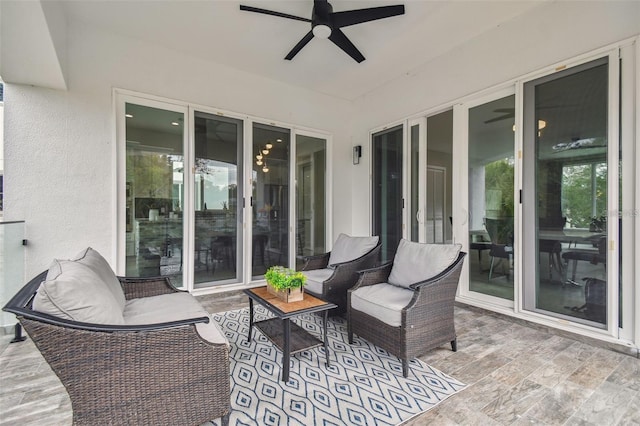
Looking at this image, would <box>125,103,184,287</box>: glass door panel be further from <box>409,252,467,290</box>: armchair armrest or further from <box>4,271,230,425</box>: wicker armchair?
<box>409,252,467,290</box>: armchair armrest

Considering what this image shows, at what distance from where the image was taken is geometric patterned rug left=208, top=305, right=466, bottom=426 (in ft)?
5.61

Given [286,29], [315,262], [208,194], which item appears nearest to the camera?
[286,29]

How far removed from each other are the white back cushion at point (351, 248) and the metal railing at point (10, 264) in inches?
125

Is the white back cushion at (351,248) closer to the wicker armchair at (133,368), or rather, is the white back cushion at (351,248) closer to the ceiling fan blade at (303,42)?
the wicker armchair at (133,368)

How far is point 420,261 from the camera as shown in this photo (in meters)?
2.62

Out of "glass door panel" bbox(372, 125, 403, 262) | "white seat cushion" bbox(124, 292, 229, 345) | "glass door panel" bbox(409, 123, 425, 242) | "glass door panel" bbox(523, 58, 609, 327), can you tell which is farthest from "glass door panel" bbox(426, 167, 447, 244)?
"white seat cushion" bbox(124, 292, 229, 345)

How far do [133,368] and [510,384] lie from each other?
2.39 m

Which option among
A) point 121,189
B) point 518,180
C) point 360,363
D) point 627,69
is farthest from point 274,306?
point 627,69

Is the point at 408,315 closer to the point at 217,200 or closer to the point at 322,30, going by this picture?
the point at 322,30

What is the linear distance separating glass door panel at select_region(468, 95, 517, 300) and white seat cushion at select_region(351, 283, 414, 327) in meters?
1.59

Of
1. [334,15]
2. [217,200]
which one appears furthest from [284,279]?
[334,15]

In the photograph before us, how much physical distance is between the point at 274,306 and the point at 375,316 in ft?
2.77

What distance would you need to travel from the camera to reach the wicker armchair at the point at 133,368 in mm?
1237

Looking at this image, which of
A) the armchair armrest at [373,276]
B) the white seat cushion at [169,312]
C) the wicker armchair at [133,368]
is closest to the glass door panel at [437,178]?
the armchair armrest at [373,276]
